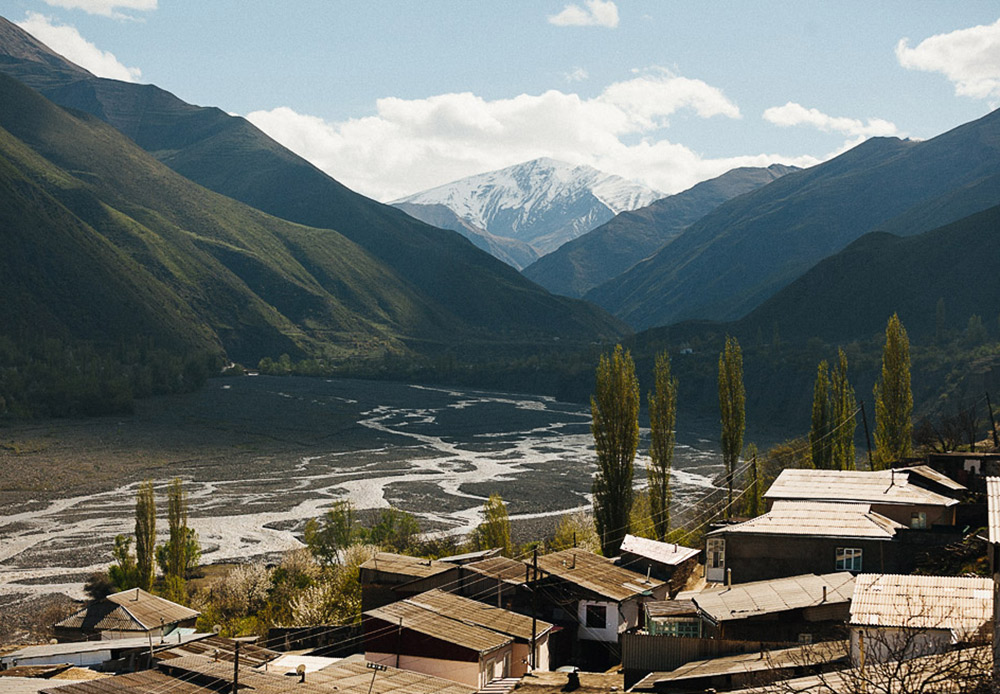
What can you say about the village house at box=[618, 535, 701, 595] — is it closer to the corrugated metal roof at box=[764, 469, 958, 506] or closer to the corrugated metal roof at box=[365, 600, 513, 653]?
the corrugated metal roof at box=[764, 469, 958, 506]

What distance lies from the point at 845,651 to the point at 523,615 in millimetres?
13203

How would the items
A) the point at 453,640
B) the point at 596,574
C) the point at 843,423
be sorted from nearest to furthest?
the point at 453,640 → the point at 596,574 → the point at 843,423

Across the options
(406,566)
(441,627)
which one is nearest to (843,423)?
(406,566)

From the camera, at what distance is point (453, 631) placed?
25.5m

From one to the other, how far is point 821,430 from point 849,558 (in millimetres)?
29946

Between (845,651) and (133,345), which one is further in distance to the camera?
(133,345)

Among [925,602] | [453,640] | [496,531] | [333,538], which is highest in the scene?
[925,602]

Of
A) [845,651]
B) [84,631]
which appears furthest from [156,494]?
[845,651]

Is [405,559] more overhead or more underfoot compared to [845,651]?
more underfoot

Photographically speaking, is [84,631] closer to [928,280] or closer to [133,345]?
[133,345]

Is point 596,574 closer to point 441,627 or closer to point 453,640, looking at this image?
point 441,627

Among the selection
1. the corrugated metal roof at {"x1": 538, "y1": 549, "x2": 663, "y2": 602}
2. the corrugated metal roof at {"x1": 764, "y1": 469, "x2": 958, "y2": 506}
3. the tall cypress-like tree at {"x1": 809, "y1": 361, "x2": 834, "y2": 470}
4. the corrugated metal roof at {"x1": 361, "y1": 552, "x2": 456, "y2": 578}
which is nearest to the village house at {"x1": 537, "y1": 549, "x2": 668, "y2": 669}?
the corrugated metal roof at {"x1": 538, "y1": 549, "x2": 663, "y2": 602}

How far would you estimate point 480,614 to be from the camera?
27.6 metres

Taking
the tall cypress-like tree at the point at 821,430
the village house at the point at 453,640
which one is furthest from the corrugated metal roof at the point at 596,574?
the tall cypress-like tree at the point at 821,430
